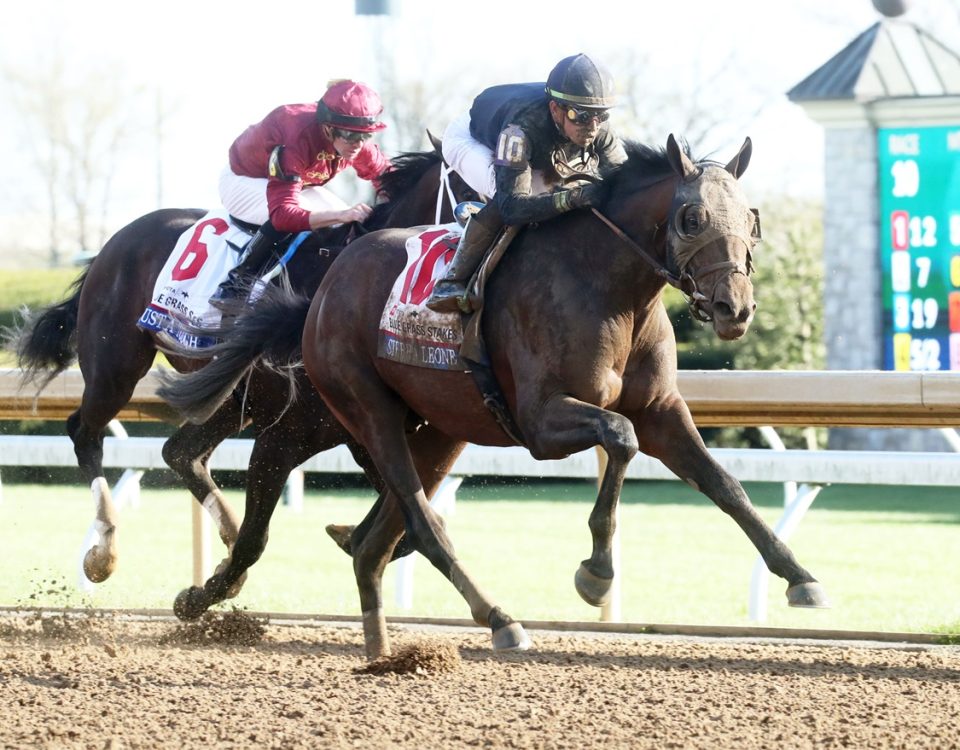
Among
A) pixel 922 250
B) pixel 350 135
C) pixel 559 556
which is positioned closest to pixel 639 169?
pixel 350 135

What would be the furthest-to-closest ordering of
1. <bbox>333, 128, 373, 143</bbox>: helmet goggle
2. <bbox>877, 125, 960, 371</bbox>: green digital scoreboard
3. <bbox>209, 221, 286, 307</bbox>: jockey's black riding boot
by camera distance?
<bbox>877, 125, 960, 371</bbox>: green digital scoreboard
<bbox>209, 221, 286, 307</bbox>: jockey's black riding boot
<bbox>333, 128, 373, 143</bbox>: helmet goggle

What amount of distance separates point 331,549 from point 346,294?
5203 mm

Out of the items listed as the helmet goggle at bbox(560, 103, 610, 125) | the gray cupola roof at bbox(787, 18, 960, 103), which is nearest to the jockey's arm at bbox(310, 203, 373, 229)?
the helmet goggle at bbox(560, 103, 610, 125)

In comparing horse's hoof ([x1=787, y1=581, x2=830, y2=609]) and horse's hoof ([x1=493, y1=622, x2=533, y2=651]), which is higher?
horse's hoof ([x1=787, y1=581, x2=830, y2=609])

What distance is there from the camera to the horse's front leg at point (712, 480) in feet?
16.3

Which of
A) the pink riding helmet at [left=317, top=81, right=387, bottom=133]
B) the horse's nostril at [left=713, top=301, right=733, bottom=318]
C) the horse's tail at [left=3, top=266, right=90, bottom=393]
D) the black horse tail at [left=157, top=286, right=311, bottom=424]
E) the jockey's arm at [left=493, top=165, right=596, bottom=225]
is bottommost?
the horse's tail at [left=3, top=266, right=90, bottom=393]

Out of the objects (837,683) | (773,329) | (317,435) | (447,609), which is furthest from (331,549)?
(773,329)

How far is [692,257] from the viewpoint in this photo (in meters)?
4.91

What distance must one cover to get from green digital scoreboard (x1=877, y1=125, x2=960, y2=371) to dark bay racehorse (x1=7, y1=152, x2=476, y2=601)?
9.25m

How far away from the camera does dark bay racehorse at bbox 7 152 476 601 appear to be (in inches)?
261

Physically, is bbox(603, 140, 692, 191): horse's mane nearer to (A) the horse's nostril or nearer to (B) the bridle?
(B) the bridle

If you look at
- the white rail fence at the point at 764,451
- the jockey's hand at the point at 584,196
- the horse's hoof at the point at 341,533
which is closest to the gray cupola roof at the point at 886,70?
the white rail fence at the point at 764,451

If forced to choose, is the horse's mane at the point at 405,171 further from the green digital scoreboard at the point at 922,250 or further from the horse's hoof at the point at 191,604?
the green digital scoreboard at the point at 922,250

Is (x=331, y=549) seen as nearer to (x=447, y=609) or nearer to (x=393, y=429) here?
(x=447, y=609)
